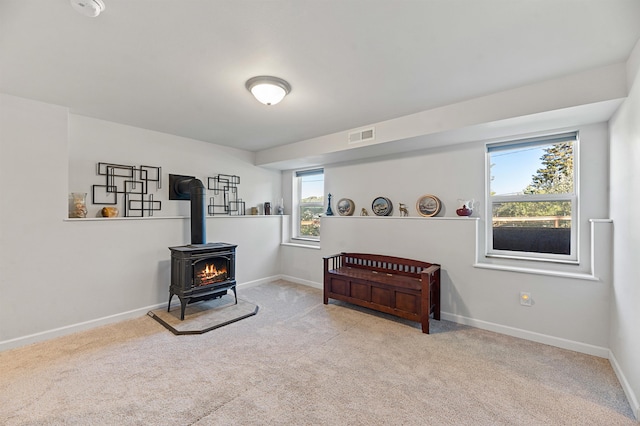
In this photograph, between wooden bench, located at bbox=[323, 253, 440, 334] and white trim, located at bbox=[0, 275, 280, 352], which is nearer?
white trim, located at bbox=[0, 275, 280, 352]

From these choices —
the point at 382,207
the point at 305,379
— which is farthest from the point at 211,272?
the point at 382,207

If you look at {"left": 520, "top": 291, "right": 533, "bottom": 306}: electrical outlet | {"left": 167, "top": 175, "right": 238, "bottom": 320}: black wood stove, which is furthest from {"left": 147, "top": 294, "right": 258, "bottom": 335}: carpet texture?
{"left": 520, "top": 291, "right": 533, "bottom": 306}: electrical outlet

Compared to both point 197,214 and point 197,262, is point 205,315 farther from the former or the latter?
point 197,214

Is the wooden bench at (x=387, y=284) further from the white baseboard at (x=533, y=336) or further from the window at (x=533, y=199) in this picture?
the window at (x=533, y=199)

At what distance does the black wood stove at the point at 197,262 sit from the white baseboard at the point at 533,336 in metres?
2.96

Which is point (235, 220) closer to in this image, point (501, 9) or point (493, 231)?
point (493, 231)

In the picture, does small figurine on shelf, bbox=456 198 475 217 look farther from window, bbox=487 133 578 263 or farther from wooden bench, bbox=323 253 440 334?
wooden bench, bbox=323 253 440 334

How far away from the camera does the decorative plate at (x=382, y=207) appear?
13.7ft

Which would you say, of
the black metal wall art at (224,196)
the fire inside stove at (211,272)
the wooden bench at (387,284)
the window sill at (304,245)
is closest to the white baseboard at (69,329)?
the fire inside stove at (211,272)

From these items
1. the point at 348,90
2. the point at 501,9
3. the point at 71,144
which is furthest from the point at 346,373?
the point at 71,144

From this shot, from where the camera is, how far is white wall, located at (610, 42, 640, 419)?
74.9 inches

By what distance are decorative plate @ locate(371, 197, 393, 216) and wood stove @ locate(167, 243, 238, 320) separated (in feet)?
7.31

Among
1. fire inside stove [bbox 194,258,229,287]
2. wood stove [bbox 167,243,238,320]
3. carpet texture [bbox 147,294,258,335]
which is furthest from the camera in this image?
fire inside stove [bbox 194,258,229,287]

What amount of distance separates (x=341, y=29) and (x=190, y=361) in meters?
2.92
